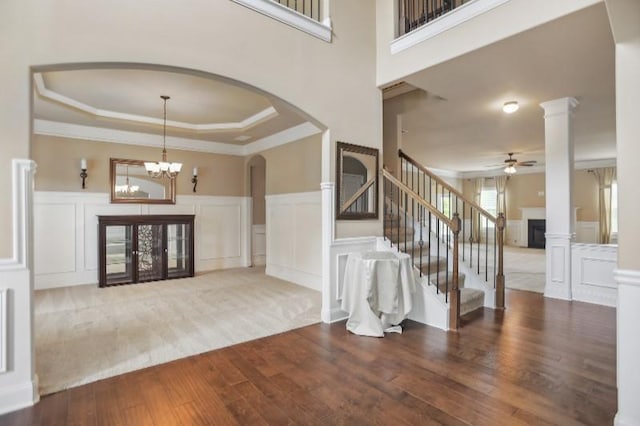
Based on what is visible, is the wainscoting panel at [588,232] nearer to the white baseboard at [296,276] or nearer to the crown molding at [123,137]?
the white baseboard at [296,276]

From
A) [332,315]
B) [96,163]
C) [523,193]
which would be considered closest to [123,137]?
[96,163]

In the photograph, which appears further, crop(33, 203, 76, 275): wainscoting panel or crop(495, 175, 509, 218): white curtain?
crop(495, 175, 509, 218): white curtain

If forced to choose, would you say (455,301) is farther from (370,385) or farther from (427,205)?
(370,385)

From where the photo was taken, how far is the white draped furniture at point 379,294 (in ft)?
10.8

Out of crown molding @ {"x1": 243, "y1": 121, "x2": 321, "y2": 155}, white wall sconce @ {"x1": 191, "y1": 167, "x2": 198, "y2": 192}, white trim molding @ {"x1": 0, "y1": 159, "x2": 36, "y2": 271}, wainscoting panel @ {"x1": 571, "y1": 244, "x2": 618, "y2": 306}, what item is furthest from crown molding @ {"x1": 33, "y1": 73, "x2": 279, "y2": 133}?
wainscoting panel @ {"x1": 571, "y1": 244, "x2": 618, "y2": 306}

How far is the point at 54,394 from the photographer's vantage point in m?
2.25

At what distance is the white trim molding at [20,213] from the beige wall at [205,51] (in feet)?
0.12

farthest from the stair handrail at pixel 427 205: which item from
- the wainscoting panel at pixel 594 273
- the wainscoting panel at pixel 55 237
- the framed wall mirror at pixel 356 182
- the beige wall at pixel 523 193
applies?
the beige wall at pixel 523 193

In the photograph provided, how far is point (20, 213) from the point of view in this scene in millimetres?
2115

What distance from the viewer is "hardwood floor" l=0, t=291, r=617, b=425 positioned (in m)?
2.00

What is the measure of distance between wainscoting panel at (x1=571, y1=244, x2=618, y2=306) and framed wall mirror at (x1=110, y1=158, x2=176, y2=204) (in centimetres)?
695

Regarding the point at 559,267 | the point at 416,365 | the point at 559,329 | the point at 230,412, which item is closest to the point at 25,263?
the point at 230,412

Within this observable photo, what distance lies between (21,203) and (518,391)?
359cm

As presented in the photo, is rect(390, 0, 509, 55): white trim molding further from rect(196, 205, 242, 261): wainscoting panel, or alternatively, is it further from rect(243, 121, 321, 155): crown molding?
rect(196, 205, 242, 261): wainscoting panel
